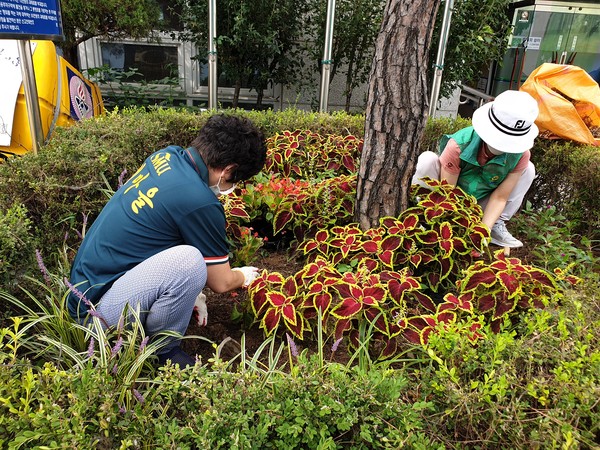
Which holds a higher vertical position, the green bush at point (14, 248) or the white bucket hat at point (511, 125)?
the white bucket hat at point (511, 125)

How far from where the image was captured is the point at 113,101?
677 cm

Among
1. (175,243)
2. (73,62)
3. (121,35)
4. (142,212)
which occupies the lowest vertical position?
(175,243)

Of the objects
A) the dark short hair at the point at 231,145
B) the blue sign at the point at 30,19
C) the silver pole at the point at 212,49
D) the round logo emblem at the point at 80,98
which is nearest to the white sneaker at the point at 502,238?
the dark short hair at the point at 231,145

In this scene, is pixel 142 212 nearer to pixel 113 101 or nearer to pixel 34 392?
pixel 34 392

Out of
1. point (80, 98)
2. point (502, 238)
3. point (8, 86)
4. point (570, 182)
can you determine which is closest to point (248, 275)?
point (502, 238)

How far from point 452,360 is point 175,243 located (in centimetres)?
126

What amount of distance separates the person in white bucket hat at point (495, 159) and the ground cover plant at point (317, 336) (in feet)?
0.98

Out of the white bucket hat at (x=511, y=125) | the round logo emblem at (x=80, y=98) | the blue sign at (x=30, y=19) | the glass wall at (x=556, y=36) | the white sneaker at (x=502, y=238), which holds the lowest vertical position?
the white sneaker at (x=502, y=238)

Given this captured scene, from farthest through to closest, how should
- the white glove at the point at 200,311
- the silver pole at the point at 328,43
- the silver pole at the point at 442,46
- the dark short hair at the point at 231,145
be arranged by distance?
the silver pole at the point at 442,46 < the silver pole at the point at 328,43 < the white glove at the point at 200,311 < the dark short hair at the point at 231,145

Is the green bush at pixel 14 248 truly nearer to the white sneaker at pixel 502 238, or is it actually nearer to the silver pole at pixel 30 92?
the silver pole at pixel 30 92

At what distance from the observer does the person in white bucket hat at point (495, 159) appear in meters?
2.77

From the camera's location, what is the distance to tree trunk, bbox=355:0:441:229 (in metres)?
2.55

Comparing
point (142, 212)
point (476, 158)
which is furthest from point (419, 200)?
point (142, 212)

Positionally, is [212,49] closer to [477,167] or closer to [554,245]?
[477,167]
